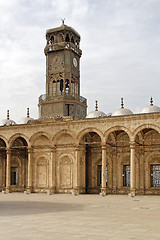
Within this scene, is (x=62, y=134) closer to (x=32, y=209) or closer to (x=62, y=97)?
(x=62, y=97)

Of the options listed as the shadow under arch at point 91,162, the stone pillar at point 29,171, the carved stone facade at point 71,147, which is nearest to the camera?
the carved stone facade at point 71,147

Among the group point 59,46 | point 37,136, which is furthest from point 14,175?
point 59,46

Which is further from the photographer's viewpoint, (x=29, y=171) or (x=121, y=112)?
(x=29, y=171)


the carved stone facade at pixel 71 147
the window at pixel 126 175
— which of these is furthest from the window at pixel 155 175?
the window at pixel 126 175

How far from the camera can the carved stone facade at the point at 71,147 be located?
2803 cm

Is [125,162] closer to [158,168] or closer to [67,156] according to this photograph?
[158,168]

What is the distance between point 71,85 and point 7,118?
819 centimetres

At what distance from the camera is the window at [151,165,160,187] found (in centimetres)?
2945

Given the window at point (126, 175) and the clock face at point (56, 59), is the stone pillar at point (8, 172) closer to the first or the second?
the clock face at point (56, 59)

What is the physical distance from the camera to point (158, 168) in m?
29.6

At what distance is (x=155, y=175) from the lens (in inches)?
1166

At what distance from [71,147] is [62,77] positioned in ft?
25.4

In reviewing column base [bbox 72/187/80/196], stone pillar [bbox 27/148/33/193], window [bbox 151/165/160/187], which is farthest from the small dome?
column base [bbox 72/187/80/196]

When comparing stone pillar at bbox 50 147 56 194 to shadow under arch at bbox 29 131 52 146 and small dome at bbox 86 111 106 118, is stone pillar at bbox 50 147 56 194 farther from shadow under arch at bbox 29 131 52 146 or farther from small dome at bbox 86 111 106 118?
small dome at bbox 86 111 106 118
